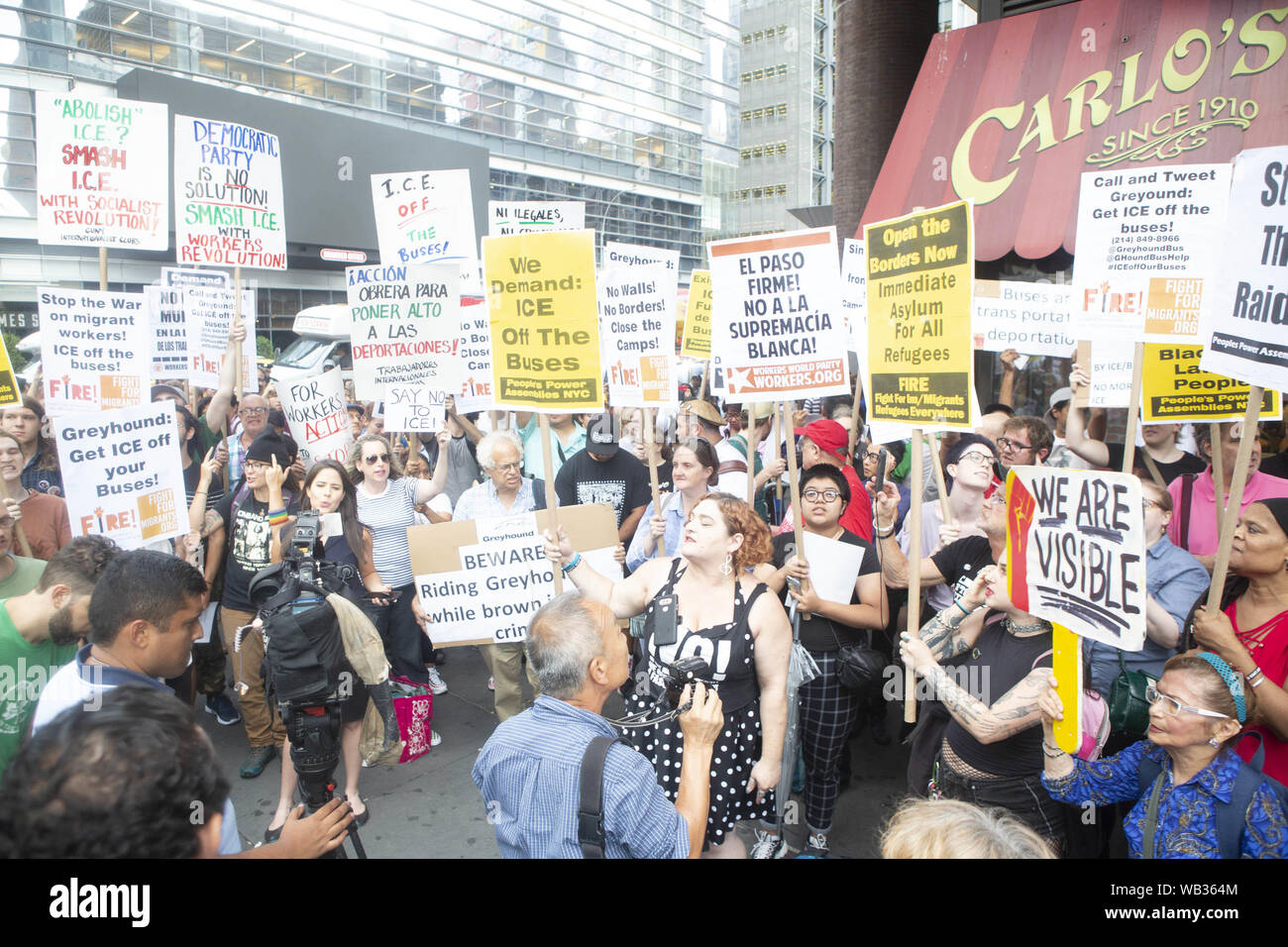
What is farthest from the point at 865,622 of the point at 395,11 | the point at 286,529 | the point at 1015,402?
the point at 395,11

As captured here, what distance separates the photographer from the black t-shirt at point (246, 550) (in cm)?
522

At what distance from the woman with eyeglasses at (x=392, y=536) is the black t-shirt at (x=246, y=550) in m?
0.51

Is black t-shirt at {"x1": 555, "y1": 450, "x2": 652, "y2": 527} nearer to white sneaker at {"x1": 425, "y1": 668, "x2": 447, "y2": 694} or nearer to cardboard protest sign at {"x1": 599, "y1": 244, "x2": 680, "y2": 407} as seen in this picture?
cardboard protest sign at {"x1": 599, "y1": 244, "x2": 680, "y2": 407}

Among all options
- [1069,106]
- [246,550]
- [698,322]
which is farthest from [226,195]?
[1069,106]

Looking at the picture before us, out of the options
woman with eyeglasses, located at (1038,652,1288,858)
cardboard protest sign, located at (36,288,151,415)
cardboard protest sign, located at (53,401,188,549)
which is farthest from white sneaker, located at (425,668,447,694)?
woman with eyeglasses, located at (1038,652,1288,858)

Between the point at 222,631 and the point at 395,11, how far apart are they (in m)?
47.1

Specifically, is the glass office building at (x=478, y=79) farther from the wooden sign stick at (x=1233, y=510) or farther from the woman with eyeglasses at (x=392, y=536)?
the wooden sign stick at (x=1233, y=510)

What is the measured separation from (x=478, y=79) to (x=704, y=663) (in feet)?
169

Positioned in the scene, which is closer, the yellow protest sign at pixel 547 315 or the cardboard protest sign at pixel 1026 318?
the yellow protest sign at pixel 547 315

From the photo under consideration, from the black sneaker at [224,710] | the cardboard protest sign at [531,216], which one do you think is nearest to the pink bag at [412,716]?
the black sneaker at [224,710]

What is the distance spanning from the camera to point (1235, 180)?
120 inches

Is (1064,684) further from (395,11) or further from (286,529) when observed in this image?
(395,11)

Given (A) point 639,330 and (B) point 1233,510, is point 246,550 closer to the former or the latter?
(A) point 639,330

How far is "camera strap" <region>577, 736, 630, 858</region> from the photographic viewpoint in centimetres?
221
